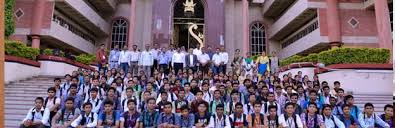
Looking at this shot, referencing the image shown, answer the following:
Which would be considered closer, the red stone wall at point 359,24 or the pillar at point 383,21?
the pillar at point 383,21

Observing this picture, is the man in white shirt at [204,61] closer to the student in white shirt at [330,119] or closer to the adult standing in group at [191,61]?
the adult standing in group at [191,61]

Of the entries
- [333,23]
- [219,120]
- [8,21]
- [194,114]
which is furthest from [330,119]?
[333,23]

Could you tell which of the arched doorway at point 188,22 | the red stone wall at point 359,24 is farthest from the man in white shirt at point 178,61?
the red stone wall at point 359,24

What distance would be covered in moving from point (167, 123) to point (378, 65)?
8.37 metres

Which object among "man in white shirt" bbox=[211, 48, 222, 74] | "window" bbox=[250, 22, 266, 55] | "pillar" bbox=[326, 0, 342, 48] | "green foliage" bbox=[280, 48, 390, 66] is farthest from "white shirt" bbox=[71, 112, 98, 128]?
"window" bbox=[250, 22, 266, 55]

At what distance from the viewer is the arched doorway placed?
2250 cm

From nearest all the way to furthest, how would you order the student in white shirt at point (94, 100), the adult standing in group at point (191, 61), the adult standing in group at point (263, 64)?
the student in white shirt at point (94, 100) → the adult standing in group at point (263, 64) → the adult standing in group at point (191, 61)

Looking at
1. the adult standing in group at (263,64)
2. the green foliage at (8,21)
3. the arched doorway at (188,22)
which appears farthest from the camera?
the arched doorway at (188,22)

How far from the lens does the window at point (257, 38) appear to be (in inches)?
991

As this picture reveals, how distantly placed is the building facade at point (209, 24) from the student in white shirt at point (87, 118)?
13016mm

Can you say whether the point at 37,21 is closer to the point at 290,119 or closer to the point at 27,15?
the point at 27,15

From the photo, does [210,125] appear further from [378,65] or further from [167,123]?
[378,65]

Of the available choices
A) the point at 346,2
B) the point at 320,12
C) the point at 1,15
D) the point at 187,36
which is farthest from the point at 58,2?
the point at 1,15

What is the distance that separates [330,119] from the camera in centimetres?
663
